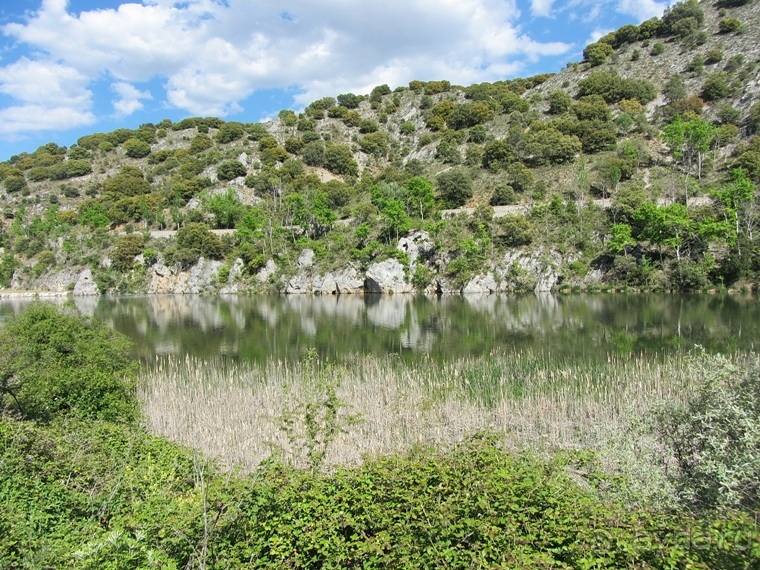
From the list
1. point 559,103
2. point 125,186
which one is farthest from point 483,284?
point 125,186

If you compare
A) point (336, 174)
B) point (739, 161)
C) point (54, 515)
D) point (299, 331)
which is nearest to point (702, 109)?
point (739, 161)

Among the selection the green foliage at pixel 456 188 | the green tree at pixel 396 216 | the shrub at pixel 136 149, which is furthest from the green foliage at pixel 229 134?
the green tree at pixel 396 216

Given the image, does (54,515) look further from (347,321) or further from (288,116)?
(288,116)

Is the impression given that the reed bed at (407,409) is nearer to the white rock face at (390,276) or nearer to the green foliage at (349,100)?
the white rock face at (390,276)

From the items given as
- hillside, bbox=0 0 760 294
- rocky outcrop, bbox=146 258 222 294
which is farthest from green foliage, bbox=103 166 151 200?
rocky outcrop, bbox=146 258 222 294

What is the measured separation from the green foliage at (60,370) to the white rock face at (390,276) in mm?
55719

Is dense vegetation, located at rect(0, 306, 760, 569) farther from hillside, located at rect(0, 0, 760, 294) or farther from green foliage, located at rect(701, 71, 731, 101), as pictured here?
green foliage, located at rect(701, 71, 731, 101)

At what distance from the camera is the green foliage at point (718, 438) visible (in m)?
5.98

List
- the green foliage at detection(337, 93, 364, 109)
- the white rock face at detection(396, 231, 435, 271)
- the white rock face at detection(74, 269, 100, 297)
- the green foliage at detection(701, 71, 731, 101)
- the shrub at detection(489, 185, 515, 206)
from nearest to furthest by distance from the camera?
the white rock face at detection(396, 231, 435, 271), the shrub at detection(489, 185, 515, 206), the green foliage at detection(701, 71, 731, 101), the white rock face at detection(74, 269, 100, 297), the green foliage at detection(337, 93, 364, 109)

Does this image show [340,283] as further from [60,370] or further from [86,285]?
[60,370]

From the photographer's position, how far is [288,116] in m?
146

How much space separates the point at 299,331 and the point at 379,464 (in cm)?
2721

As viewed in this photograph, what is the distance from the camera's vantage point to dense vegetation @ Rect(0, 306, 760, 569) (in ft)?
13.7

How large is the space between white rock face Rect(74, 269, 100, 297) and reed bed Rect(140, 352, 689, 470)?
76710mm
